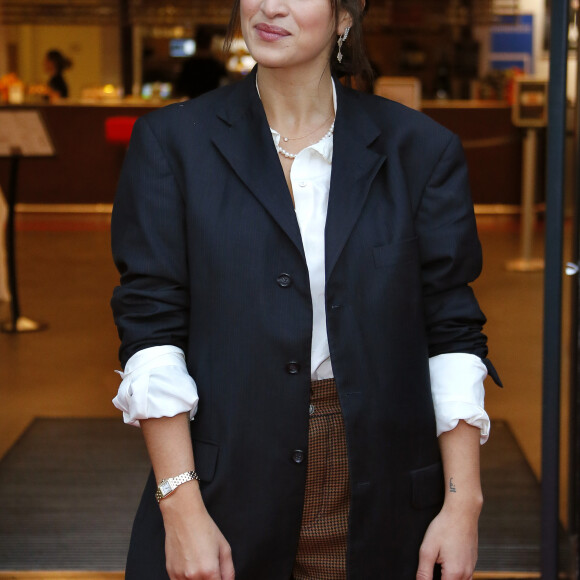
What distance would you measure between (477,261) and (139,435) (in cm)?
266

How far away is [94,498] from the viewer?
322cm

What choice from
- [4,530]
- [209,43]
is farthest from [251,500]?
[209,43]

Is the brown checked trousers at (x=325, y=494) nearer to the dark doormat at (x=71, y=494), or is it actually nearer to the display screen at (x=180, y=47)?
the dark doormat at (x=71, y=494)

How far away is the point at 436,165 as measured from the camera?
1.38 m

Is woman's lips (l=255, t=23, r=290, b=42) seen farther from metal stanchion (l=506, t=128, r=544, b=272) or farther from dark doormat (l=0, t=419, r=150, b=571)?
metal stanchion (l=506, t=128, r=544, b=272)

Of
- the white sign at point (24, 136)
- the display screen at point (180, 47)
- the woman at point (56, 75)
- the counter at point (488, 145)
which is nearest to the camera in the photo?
the white sign at point (24, 136)

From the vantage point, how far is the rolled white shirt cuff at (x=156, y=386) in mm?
1244

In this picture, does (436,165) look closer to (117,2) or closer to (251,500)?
(251,500)

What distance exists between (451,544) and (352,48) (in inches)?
29.8

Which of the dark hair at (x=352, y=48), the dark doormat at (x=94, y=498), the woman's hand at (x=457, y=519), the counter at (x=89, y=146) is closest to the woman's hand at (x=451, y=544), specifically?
the woman's hand at (x=457, y=519)

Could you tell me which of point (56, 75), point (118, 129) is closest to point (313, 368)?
point (118, 129)

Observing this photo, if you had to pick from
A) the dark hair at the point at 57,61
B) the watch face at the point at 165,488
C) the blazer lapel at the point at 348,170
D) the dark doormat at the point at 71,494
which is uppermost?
the dark hair at the point at 57,61

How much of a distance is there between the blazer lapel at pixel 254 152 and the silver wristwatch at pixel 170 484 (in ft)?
1.10

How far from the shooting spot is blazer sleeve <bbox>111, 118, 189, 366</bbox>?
1281 mm
